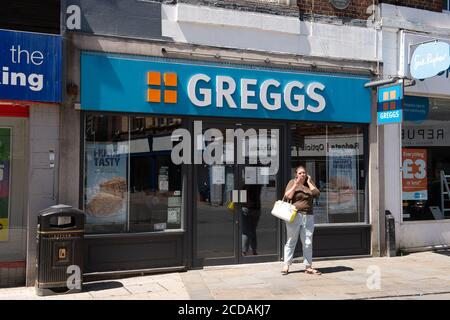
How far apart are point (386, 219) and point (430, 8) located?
15.9 ft

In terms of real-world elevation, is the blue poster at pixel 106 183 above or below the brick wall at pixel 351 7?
below

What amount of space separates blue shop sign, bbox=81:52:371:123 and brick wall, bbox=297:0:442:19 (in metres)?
1.31

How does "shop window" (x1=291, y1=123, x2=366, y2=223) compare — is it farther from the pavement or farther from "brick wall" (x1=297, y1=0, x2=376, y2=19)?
"brick wall" (x1=297, y1=0, x2=376, y2=19)

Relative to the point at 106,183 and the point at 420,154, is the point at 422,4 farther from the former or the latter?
the point at 106,183

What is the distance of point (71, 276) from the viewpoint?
718 centimetres

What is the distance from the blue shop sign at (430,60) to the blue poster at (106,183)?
6.05 meters

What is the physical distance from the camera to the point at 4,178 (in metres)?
7.99

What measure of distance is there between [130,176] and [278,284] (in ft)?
9.96

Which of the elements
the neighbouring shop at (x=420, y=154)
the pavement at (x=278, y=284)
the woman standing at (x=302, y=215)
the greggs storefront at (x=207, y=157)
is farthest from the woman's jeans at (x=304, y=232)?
the neighbouring shop at (x=420, y=154)

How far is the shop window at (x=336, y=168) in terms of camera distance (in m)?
9.92

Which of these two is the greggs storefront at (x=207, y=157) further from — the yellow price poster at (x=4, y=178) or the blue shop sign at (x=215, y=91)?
the yellow price poster at (x=4, y=178)

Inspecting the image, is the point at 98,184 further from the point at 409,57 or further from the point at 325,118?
the point at 409,57

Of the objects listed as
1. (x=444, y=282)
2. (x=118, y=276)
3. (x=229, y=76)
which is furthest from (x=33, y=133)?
(x=444, y=282)

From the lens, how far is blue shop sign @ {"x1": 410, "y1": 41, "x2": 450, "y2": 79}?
9.51m
